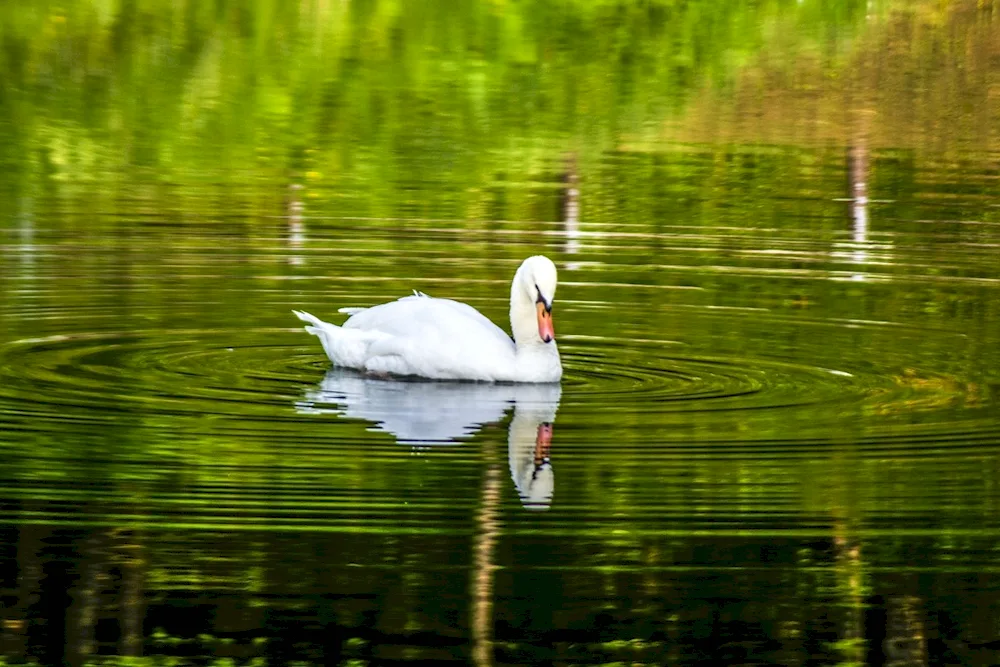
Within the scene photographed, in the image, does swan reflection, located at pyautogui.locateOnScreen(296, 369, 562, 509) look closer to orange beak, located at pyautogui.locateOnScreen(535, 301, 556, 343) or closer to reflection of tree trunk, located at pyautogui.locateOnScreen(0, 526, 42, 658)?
orange beak, located at pyautogui.locateOnScreen(535, 301, 556, 343)

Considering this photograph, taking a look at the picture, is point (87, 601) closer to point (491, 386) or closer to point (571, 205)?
point (491, 386)

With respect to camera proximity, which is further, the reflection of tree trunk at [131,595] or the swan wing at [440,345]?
the swan wing at [440,345]

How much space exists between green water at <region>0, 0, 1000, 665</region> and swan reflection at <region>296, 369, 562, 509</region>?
1.3 inches

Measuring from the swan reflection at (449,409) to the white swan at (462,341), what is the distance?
79 mm

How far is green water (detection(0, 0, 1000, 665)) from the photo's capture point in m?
8.18

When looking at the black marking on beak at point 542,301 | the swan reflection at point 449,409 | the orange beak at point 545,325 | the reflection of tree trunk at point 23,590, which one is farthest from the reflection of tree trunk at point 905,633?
the black marking on beak at point 542,301

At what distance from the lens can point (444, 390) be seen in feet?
41.0

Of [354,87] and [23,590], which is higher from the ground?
[354,87]

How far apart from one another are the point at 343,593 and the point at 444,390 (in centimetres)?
434

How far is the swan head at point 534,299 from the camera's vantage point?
12.4 metres

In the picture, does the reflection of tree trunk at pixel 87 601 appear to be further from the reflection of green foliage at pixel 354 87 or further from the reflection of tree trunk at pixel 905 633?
the reflection of green foliage at pixel 354 87

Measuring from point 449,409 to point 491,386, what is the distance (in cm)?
75

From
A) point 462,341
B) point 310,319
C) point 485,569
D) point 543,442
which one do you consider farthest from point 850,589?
point 310,319

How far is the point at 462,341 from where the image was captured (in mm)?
12531
